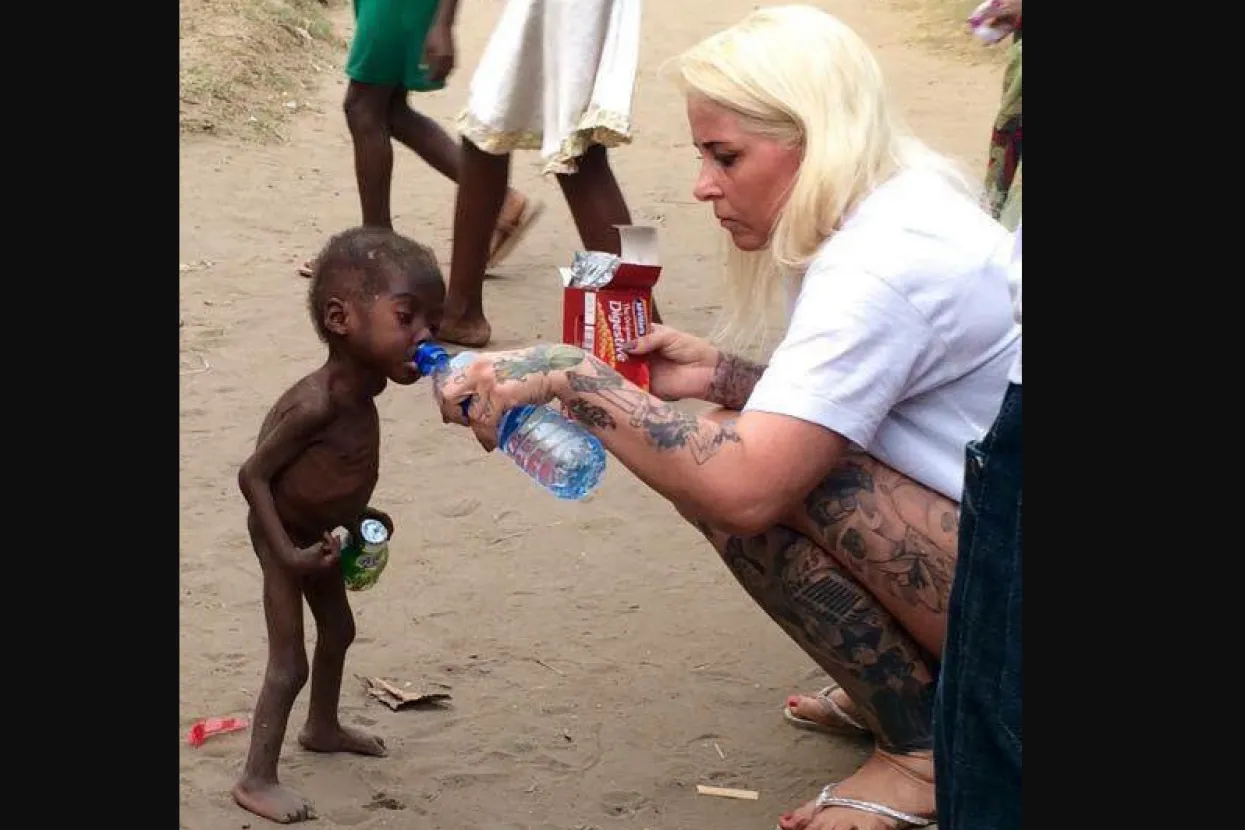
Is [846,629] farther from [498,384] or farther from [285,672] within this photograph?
[285,672]

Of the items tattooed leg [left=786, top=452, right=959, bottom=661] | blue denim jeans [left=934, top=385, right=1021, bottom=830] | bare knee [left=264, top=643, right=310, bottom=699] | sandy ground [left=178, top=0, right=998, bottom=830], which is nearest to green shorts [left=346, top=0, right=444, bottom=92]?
sandy ground [left=178, top=0, right=998, bottom=830]

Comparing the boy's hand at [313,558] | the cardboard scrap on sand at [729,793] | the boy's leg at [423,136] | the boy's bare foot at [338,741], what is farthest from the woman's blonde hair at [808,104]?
the boy's leg at [423,136]

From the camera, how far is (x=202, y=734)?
12.2 ft

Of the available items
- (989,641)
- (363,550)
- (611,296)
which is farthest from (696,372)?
(989,641)

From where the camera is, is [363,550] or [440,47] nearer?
[363,550]

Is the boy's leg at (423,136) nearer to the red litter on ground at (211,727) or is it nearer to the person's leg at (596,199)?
the person's leg at (596,199)

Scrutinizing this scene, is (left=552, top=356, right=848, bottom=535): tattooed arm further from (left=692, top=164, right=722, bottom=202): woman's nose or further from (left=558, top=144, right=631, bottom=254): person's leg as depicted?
(left=558, top=144, right=631, bottom=254): person's leg

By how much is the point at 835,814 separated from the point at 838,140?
1201mm

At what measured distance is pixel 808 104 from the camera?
3.18 m

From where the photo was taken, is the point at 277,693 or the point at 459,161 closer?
the point at 277,693

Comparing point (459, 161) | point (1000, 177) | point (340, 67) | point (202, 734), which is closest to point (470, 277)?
point (459, 161)

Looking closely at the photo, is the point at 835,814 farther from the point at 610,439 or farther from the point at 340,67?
the point at 340,67

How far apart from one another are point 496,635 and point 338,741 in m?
0.65

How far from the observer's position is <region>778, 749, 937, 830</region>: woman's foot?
3.43m
